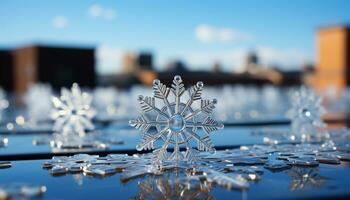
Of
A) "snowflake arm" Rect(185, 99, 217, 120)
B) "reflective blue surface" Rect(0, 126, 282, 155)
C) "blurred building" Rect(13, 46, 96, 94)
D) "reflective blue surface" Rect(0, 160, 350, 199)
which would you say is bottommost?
"reflective blue surface" Rect(0, 160, 350, 199)

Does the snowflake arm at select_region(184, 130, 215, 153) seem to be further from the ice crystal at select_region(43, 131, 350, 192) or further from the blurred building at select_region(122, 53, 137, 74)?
the blurred building at select_region(122, 53, 137, 74)

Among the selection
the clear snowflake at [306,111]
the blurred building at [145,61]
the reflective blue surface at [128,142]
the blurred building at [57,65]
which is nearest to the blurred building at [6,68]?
the blurred building at [57,65]

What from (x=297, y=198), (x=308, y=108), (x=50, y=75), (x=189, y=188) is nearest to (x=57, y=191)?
(x=189, y=188)

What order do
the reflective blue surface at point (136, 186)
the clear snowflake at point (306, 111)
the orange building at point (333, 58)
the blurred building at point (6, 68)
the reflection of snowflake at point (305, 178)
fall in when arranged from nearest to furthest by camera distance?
the reflective blue surface at point (136, 186) → the reflection of snowflake at point (305, 178) → the clear snowflake at point (306, 111) → the orange building at point (333, 58) → the blurred building at point (6, 68)

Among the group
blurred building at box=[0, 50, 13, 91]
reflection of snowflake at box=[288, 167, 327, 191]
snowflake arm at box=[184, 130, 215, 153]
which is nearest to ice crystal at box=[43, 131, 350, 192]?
reflection of snowflake at box=[288, 167, 327, 191]

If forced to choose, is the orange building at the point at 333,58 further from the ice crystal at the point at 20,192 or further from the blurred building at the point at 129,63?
the ice crystal at the point at 20,192

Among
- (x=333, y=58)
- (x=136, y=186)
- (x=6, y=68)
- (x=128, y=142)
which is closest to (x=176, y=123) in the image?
(x=136, y=186)

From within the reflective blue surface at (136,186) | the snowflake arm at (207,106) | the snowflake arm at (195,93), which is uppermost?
the snowflake arm at (195,93)

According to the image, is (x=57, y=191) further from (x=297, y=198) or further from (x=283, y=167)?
(x=283, y=167)
